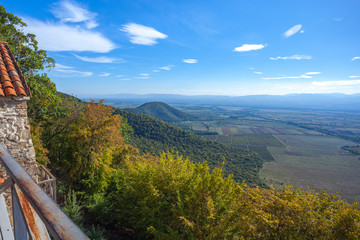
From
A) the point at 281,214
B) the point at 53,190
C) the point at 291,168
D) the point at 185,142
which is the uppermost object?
the point at 53,190

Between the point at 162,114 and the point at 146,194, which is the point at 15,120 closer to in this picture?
the point at 146,194

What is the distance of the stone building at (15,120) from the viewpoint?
5.16 meters

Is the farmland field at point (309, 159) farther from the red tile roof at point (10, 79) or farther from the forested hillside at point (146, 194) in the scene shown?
the red tile roof at point (10, 79)

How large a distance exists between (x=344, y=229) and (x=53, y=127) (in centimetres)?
1607

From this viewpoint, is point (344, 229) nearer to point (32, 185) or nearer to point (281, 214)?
point (281, 214)

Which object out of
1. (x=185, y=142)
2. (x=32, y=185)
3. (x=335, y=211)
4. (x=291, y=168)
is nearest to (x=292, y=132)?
(x=291, y=168)

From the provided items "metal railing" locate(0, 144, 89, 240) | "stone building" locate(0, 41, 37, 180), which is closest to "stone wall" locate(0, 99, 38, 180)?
"stone building" locate(0, 41, 37, 180)

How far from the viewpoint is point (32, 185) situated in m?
1.01

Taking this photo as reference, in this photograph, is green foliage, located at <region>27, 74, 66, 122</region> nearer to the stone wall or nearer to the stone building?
the stone building

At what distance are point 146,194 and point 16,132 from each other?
529cm

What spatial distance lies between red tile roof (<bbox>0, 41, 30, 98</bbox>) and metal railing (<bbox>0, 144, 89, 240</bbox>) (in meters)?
5.10

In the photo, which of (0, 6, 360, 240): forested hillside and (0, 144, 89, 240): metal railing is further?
(0, 6, 360, 240): forested hillside

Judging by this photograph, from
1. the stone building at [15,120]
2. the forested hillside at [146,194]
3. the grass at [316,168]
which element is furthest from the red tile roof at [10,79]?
the grass at [316,168]

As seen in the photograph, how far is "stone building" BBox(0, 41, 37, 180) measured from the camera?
5.16m
